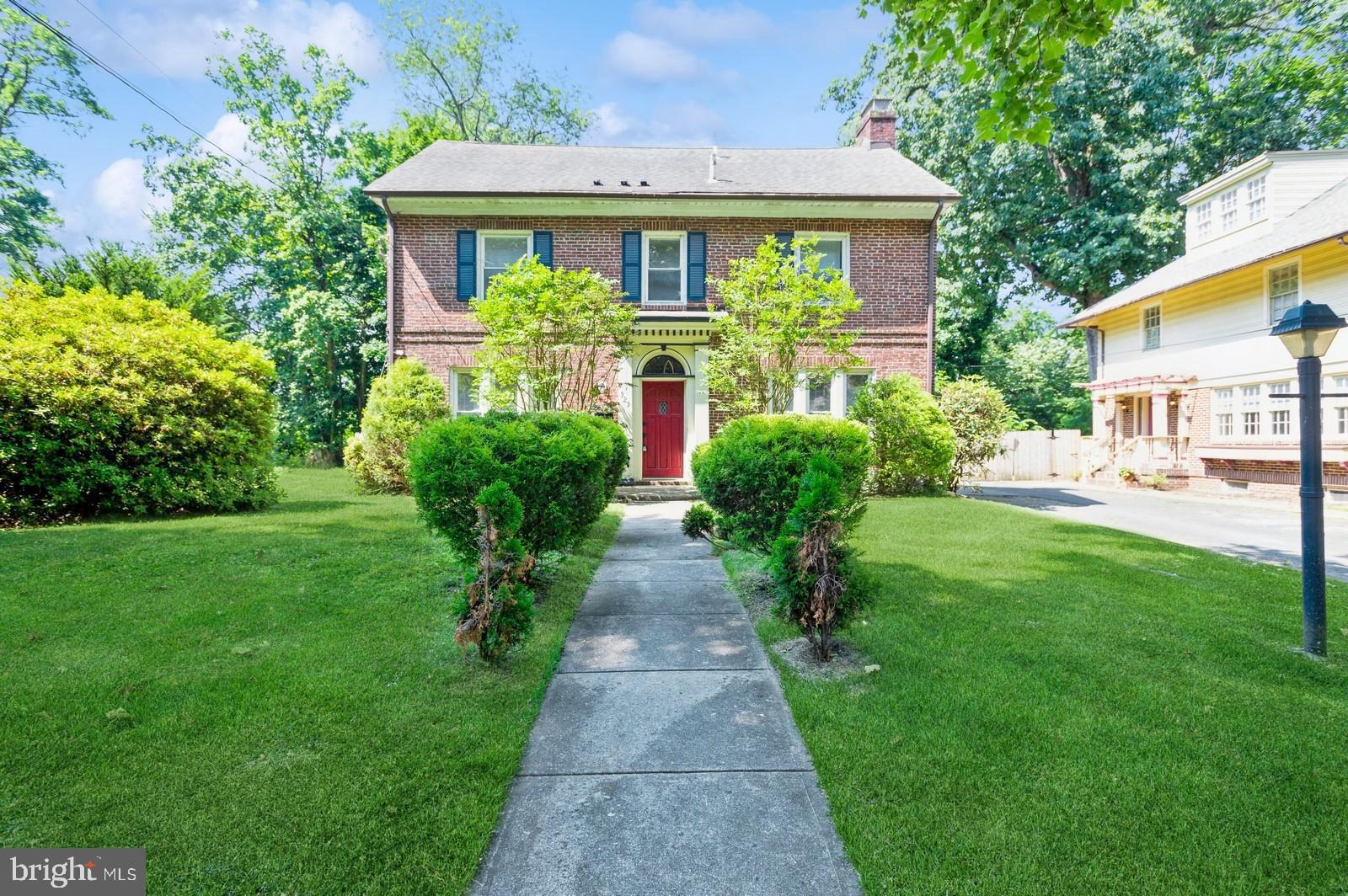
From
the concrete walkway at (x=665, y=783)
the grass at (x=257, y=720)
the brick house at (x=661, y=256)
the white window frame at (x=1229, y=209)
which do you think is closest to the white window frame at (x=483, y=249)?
the brick house at (x=661, y=256)

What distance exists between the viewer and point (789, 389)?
41.0 feet

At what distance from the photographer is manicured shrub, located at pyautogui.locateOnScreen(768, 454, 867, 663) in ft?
12.2

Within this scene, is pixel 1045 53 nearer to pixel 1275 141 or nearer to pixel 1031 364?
pixel 1275 141

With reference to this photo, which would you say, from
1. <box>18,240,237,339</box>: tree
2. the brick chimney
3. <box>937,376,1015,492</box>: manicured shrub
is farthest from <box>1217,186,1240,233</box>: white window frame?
<box>18,240,237,339</box>: tree

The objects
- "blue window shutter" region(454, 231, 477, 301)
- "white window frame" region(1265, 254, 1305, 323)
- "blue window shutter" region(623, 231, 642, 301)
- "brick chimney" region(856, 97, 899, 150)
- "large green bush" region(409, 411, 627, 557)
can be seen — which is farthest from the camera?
"brick chimney" region(856, 97, 899, 150)

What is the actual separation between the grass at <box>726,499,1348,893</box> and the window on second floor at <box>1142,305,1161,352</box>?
16210 mm

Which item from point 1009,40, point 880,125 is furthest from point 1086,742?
point 880,125

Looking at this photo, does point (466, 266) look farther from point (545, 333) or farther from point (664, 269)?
point (664, 269)

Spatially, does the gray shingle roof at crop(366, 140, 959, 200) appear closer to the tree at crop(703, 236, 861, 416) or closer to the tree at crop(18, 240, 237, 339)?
the tree at crop(703, 236, 861, 416)

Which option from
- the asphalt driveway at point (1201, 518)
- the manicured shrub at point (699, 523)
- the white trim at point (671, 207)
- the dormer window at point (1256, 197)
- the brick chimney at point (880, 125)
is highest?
the brick chimney at point (880, 125)

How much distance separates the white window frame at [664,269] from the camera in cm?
1418

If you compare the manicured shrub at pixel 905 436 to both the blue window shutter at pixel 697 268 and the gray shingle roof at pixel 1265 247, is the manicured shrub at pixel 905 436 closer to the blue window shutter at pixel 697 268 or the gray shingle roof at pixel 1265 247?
the blue window shutter at pixel 697 268

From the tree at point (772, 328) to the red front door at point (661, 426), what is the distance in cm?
133

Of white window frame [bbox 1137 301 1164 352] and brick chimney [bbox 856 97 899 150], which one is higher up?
brick chimney [bbox 856 97 899 150]
